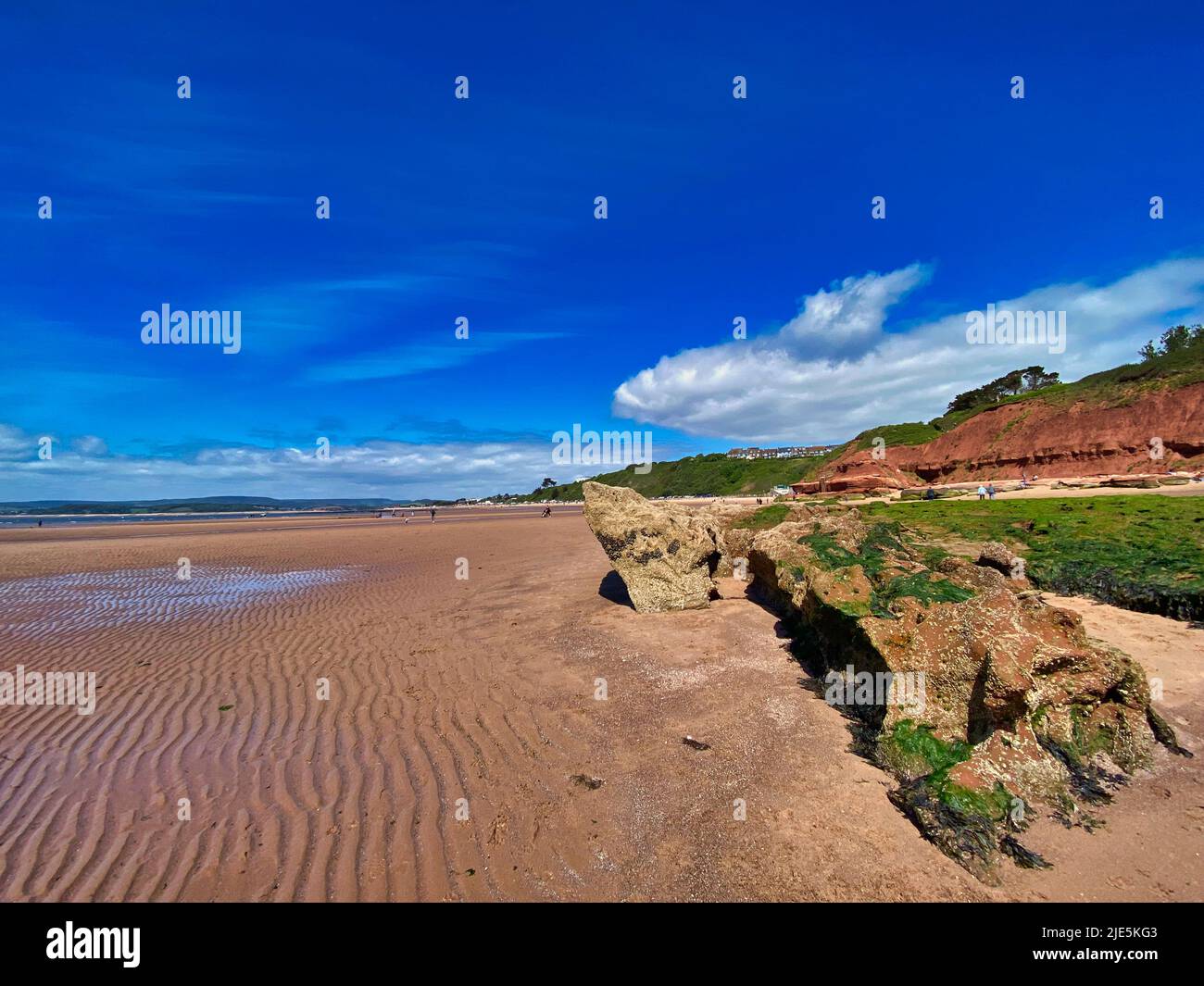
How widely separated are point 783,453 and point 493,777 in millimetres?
120056

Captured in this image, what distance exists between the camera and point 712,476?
11181 cm

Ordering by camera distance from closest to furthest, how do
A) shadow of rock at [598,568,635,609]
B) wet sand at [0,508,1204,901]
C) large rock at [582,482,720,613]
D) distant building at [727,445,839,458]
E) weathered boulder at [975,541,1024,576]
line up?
wet sand at [0,508,1204,901] < weathered boulder at [975,541,1024,576] < large rock at [582,482,720,613] < shadow of rock at [598,568,635,609] < distant building at [727,445,839,458]

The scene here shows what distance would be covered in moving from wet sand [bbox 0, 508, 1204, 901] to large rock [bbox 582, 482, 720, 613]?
52 centimetres

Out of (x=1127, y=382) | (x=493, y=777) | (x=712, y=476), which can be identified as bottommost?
(x=493, y=777)

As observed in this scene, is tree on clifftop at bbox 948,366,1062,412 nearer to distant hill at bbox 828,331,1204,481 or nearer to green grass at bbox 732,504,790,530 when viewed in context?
distant hill at bbox 828,331,1204,481

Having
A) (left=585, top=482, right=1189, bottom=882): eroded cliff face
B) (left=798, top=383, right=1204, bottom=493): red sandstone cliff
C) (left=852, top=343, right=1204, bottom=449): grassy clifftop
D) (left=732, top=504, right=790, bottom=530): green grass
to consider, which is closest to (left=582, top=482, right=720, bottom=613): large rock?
(left=732, top=504, right=790, bottom=530): green grass

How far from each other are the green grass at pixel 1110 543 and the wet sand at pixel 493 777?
37.7 inches

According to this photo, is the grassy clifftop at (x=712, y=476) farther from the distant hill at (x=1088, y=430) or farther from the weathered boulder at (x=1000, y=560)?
the weathered boulder at (x=1000, y=560)

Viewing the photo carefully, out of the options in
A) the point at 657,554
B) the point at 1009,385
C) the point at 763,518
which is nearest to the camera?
the point at 657,554

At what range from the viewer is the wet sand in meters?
4.29

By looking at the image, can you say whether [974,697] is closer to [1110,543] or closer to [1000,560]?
[1000,560]

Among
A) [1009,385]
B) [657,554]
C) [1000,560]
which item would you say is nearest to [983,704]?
[1000,560]

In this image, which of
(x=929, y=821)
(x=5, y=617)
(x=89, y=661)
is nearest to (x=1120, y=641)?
(x=929, y=821)
